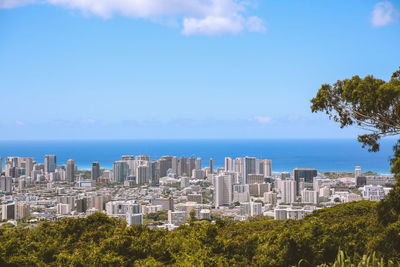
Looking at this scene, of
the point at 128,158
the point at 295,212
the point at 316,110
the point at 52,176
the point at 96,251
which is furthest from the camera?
the point at 128,158

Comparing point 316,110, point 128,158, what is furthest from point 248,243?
point 128,158

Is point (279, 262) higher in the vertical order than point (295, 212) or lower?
higher

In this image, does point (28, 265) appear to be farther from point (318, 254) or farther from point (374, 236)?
point (374, 236)

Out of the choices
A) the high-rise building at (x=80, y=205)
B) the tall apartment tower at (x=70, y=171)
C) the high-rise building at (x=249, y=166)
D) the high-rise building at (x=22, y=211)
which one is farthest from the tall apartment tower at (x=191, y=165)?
the high-rise building at (x=22, y=211)

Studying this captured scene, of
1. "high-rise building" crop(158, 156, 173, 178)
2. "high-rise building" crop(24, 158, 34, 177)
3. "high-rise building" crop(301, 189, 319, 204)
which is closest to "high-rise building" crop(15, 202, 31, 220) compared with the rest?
"high-rise building" crop(301, 189, 319, 204)

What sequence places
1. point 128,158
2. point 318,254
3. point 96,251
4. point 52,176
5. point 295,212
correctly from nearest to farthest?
point 96,251 → point 318,254 → point 295,212 → point 52,176 → point 128,158

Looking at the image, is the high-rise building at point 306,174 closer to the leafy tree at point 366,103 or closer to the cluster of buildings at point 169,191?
the cluster of buildings at point 169,191
